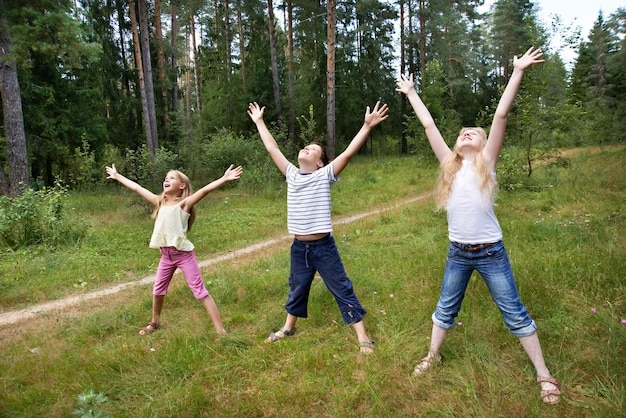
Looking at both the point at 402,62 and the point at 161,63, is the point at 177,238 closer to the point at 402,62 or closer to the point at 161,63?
the point at 161,63

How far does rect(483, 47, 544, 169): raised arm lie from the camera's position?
9.32 feet

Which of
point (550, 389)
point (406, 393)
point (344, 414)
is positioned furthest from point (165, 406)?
point (550, 389)

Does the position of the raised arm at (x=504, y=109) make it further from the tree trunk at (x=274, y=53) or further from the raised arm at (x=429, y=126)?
the tree trunk at (x=274, y=53)

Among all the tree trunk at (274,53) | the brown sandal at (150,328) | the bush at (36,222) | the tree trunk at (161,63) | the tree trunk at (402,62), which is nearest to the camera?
the brown sandal at (150,328)

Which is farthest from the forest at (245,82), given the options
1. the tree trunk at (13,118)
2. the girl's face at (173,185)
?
the girl's face at (173,185)

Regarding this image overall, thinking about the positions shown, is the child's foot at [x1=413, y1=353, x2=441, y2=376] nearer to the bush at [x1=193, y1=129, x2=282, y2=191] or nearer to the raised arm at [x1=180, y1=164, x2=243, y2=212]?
the raised arm at [x1=180, y1=164, x2=243, y2=212]

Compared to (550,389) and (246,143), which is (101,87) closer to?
(246,143)

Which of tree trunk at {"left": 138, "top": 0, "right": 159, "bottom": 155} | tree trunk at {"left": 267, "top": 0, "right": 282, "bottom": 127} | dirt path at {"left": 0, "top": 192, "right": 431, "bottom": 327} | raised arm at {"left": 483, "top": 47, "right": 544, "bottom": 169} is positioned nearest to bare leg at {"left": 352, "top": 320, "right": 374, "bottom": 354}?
raised arm at {"left": 483, "top": 47, "right": 544, "bottom": 169}

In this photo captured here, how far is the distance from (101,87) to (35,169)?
5.09 meters

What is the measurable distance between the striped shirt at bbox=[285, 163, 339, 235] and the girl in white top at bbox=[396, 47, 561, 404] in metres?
1.00

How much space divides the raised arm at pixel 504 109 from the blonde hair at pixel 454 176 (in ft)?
0.24

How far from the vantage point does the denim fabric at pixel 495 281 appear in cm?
282

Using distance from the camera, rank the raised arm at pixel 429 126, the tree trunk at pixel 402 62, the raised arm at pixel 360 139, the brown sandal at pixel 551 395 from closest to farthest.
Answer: the brown sandal at pixel 551 395, the raised arm at pixel 429 126, the raised arm at pixel 360 139, the tree trunk at pixel 402 62

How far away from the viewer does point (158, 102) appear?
21.5 metres
